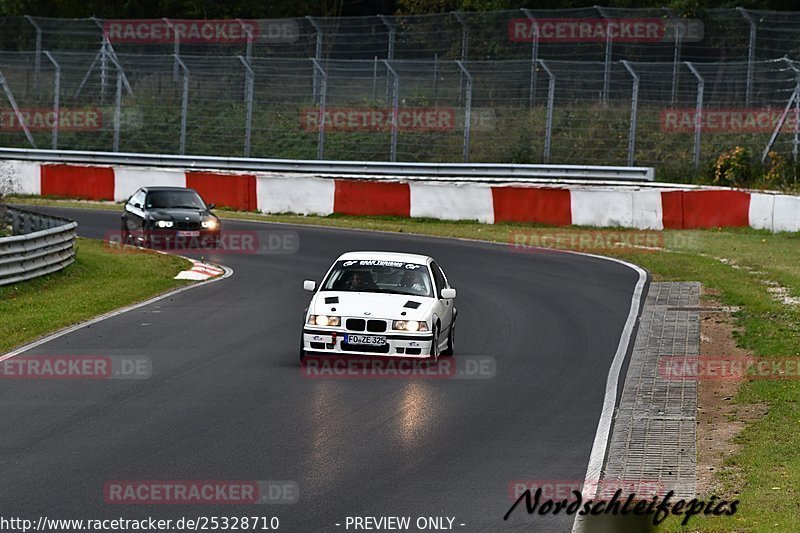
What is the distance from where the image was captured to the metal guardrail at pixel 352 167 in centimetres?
3659

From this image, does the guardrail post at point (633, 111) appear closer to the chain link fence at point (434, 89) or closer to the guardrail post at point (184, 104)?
the chain link fence at point (434, 89)

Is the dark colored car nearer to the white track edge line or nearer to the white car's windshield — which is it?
the white track edge line

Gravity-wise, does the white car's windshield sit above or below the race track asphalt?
above

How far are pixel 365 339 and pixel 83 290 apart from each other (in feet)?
26.7

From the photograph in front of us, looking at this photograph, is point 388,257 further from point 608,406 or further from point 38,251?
point 38,251

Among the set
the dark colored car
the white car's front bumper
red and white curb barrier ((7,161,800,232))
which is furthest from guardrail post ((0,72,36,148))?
the white car's front bumper

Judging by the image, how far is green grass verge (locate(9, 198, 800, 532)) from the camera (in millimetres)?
8758

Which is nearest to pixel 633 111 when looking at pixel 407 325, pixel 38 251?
pixel 38 251

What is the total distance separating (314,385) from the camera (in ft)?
43.1

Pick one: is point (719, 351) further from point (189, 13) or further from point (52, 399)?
point (189, 13)

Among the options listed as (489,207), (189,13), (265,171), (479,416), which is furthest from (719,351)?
(189,13)

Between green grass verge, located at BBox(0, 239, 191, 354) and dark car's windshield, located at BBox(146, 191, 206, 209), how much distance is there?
4.97 feet

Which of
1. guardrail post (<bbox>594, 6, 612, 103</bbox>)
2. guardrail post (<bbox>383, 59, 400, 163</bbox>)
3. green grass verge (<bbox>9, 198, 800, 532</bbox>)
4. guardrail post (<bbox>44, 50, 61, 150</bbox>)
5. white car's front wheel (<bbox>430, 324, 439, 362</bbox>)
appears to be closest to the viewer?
green grass verge (<bbox>9, 198, 800, 532</bbox>)

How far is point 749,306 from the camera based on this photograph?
19.1 m
